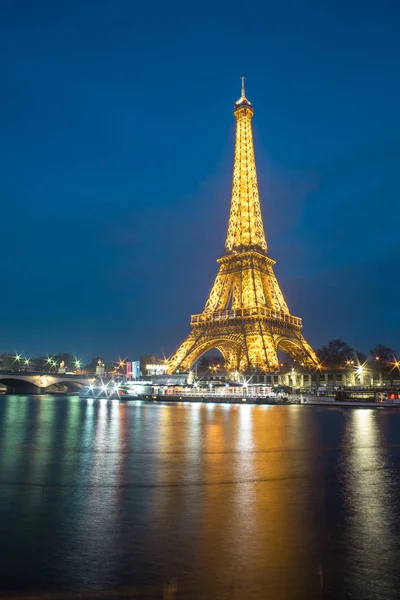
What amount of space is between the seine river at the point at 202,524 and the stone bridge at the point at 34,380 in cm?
9356

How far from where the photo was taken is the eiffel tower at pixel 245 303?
80812 mm

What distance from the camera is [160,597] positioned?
5609 millimetres

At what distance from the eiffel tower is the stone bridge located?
36.4 metres

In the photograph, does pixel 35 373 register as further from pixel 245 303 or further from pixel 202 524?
pixel 202 524

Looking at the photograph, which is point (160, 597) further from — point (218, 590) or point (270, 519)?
point (270, 519)

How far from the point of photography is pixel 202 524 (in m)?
8.55

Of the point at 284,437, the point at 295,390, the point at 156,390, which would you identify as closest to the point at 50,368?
the point at 156,390

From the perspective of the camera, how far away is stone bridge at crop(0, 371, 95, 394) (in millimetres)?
104925

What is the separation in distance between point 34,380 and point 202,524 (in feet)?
364

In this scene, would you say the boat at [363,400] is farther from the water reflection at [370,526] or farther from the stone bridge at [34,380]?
the stone bridge at [34,380]

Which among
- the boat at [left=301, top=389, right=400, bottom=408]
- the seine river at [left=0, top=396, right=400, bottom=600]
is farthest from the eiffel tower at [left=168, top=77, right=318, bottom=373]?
the seine river at [left=0, top=396, right=400, bottom=600]

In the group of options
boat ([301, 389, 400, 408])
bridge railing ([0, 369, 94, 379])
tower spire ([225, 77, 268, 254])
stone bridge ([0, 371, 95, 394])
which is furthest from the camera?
stone bridge ([0, 371, 95, 394])

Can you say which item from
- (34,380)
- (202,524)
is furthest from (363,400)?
(34,380)

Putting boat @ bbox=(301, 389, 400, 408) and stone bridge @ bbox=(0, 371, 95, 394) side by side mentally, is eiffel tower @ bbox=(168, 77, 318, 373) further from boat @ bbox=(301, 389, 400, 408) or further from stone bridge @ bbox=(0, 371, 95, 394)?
stone bridge @ bbox=(0, 371, 95, 394)
